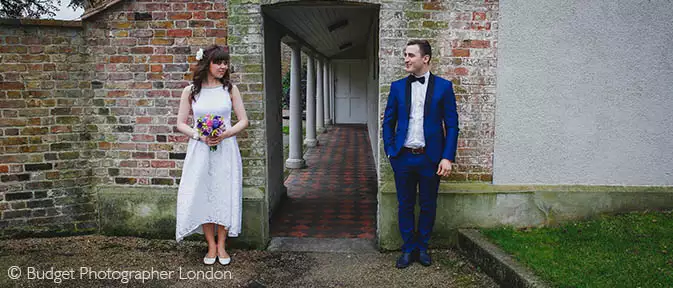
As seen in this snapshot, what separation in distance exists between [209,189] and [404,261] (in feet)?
5.84

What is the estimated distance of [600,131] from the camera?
4.29 m

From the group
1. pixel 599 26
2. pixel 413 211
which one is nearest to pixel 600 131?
pixel 599 26

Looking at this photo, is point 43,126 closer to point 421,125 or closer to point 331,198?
point 421,125

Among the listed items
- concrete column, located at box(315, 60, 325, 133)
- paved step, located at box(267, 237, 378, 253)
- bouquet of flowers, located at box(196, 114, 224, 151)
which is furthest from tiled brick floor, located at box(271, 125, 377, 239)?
concrete column, located at box(315, 60, 325, 133)

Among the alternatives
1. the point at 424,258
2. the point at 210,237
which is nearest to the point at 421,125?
the point at 424,258

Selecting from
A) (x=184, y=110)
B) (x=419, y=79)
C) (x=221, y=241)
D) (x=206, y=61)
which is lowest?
(x=221, y=241)

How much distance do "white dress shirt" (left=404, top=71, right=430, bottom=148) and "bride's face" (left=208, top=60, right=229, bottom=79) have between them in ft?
5.05

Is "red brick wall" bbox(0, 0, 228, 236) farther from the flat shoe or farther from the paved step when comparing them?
the paved step

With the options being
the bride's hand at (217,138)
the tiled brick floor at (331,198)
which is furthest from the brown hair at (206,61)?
the tiled brick floor at (331,198)

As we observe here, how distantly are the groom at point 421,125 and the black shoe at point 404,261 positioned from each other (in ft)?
1.58

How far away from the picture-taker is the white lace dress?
3816 mm

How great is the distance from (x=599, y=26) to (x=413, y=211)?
236cm

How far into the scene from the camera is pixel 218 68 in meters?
3.74

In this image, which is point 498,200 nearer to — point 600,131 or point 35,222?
point 600,131
